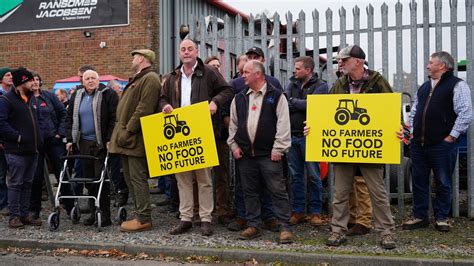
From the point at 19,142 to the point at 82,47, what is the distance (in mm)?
10124

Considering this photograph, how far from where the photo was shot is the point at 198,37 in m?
7.91

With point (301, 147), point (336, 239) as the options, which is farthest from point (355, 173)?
point (301, 147)

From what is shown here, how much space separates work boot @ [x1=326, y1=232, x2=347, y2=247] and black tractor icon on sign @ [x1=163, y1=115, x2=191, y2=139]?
6.77 feet

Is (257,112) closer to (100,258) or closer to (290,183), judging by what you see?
(290,183)

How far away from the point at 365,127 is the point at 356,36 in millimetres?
1818

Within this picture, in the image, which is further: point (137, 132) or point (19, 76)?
point (19, 76)

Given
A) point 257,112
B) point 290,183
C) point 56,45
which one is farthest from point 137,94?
point 56,45

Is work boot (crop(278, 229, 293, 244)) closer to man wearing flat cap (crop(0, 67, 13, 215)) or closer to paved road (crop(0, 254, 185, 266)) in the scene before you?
paved road (crop(0, 254, 185, 266))

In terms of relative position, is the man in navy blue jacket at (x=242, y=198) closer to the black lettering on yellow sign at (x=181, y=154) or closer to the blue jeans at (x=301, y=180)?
the blue jeans at (x=301, y=180)

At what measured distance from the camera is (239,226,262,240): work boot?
6059 millimetres

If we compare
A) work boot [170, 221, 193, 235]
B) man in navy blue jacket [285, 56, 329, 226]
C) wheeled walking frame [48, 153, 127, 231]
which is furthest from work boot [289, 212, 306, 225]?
wheeled walking frame [48, 153, 127, 231]

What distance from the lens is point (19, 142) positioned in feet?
22.4

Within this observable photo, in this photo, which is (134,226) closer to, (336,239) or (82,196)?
(82,196)

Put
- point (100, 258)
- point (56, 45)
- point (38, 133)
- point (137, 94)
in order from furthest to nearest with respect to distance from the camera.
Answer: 1. point (56, 45)
2. point (38, 133)
3. point (137, 94)
4. point (100, 258)
